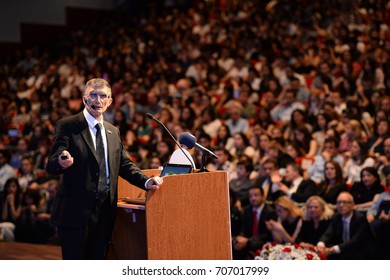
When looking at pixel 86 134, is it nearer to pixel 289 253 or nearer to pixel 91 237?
pixel 91 237

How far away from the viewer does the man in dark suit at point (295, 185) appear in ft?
17.4

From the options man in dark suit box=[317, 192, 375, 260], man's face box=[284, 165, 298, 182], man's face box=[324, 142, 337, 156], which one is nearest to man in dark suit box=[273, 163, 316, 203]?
man's face box=[284, 165, 298, 182]

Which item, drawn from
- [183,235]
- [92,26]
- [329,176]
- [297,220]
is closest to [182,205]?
[183,235]

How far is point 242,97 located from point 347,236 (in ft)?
10.3

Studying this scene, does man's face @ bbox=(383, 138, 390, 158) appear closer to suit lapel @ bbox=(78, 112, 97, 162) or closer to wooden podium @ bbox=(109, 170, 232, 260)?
wooden podium @ bbox=(109, 170, 232, 260)

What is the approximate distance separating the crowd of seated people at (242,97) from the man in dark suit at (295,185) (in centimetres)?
1

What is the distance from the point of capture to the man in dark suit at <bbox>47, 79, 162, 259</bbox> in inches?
103

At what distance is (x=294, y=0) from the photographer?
10680mm

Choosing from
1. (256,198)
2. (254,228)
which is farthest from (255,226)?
(256,198)

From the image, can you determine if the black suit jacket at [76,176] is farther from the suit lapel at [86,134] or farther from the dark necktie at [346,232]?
→ the dark necktie at [346,232]

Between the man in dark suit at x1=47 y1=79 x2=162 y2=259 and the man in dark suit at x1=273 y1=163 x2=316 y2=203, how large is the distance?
2.83m

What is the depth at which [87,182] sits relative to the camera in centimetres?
262
